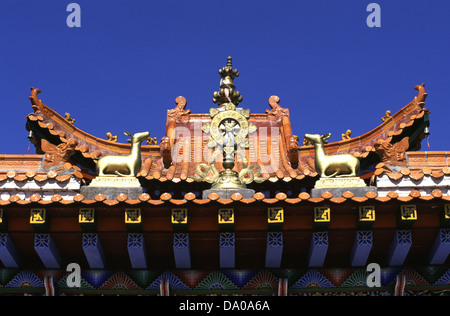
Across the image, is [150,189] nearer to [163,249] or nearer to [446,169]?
[163,249]

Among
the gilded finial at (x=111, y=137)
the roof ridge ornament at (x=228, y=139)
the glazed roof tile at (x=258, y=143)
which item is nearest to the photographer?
the roof ridge ornament at (x=228, y=139)

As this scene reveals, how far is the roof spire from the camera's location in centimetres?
1425

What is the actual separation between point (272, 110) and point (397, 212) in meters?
6.07

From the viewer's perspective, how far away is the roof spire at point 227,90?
14250mm

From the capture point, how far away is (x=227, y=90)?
564 inches

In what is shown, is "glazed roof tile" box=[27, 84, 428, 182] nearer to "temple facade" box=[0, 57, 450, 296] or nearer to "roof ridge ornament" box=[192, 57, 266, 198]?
"roof ridge ornament" box=[192, 57, 266, 198]

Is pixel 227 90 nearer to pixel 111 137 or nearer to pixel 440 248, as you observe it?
pixel 111 137

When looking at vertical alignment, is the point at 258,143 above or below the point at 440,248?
above

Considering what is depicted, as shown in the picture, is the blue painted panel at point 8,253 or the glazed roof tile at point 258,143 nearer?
the blue painted panel at point 8,253

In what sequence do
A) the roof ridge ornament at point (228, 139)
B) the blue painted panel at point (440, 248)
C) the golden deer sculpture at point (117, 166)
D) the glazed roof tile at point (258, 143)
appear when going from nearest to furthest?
the blue painted panel at point (440, 248) < the roof ridge ornament at point (228, 139) < the golden deer sculpture at point (117, 166) < the glazed roof tile at point (258, 143)

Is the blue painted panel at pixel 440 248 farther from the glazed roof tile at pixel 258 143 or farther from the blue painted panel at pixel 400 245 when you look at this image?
the glazed roof tile at pixel 258 143

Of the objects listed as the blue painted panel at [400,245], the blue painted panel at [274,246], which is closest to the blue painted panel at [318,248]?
the blue painted panel at [274,246]

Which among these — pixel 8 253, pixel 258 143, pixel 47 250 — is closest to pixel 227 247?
pixel 47 250

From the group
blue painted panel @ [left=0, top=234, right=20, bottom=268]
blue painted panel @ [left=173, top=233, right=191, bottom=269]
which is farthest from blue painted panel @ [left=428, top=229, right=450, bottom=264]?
blue painted panel @ [left=0, top=234, right=20, bottom=268]
